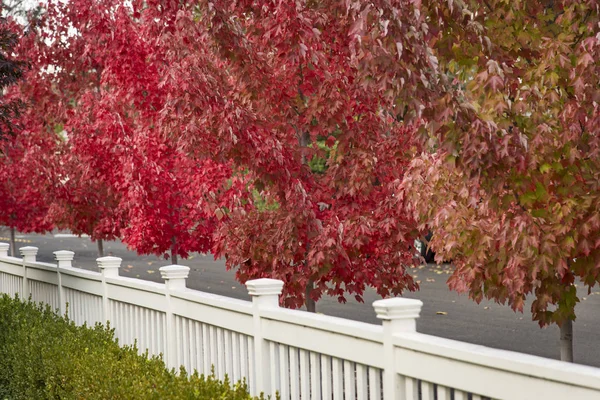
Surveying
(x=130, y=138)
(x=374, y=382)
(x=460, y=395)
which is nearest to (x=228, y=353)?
(x=374, y=382)

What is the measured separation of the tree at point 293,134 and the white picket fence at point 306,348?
4.02ft

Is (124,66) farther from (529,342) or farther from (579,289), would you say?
(579,289)

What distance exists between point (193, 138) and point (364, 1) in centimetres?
354

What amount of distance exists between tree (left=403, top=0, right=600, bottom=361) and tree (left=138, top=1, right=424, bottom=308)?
1.22m

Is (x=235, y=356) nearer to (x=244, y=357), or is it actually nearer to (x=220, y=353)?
(x=244, y=357)

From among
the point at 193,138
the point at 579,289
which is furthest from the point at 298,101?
the point at 579,289

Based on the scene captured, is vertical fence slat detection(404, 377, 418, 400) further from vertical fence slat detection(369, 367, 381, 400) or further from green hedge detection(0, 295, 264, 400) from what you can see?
green hedge detection(0, 295, 264, 400)

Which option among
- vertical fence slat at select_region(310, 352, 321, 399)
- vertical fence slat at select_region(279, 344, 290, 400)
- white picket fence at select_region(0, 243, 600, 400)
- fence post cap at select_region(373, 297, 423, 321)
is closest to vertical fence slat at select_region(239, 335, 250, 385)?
white picket fence at select_region(0, 243, 600, 400)

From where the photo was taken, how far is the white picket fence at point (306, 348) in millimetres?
3709

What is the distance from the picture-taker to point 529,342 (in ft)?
43.3

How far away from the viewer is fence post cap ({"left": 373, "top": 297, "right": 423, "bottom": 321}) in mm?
4391

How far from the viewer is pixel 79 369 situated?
7051mm

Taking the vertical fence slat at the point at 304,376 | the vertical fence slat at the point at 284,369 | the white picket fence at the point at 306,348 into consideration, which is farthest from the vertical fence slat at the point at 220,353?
the vertical fence slat at the point at 304,376

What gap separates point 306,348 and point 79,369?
2618 mm
